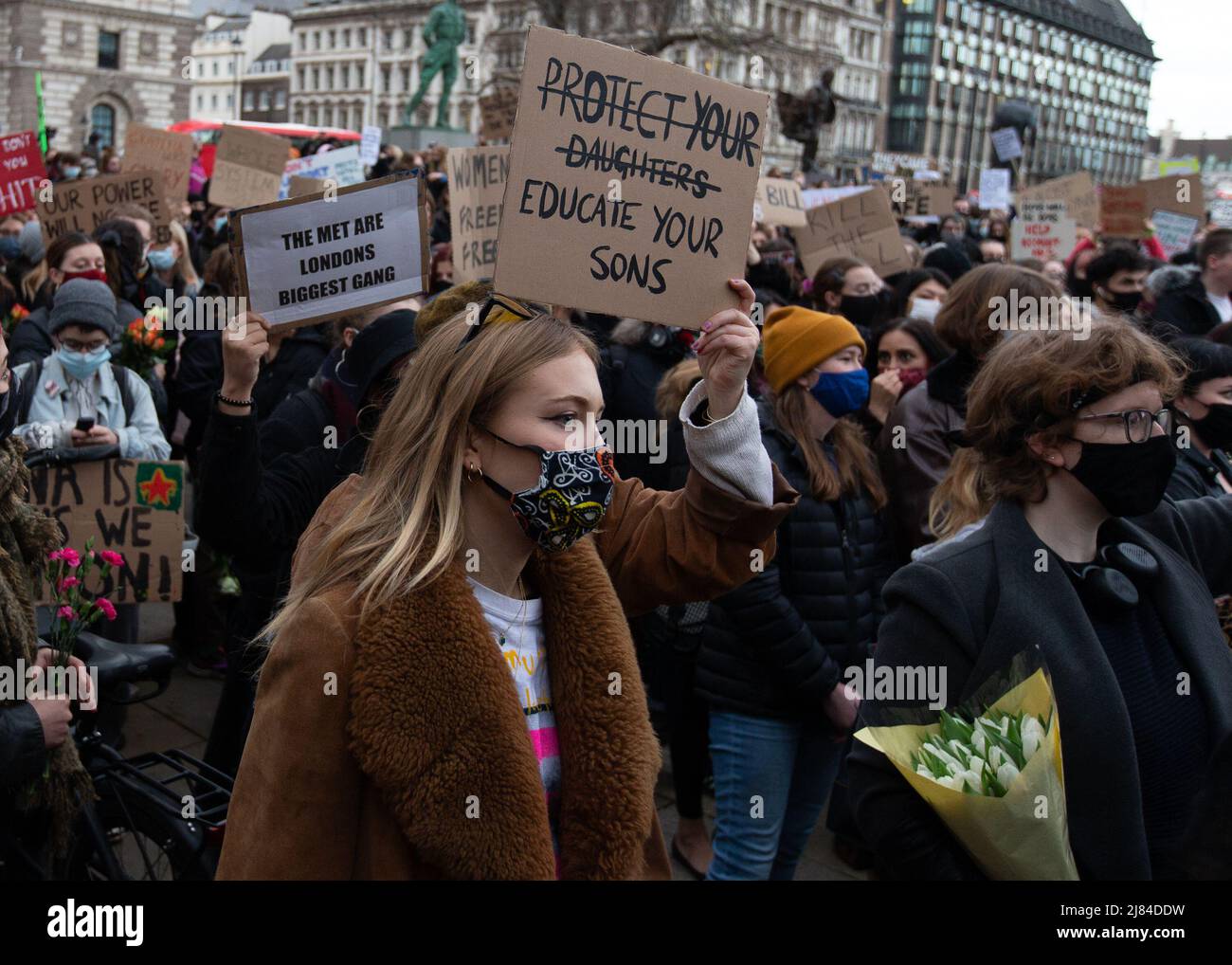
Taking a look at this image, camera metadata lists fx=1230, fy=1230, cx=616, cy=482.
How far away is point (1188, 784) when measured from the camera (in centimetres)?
213

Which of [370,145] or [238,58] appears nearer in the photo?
[370,145]

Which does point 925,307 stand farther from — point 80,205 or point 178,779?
point 80,205

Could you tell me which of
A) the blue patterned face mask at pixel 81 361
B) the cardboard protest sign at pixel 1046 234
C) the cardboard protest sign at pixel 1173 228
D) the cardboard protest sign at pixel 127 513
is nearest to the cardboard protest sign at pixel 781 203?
the cardboard protest sign at pixel 1046 234

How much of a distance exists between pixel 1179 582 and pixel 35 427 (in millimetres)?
3596

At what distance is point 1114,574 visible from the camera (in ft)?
7.22

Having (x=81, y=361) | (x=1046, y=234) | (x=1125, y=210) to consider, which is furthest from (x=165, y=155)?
(x=1125, y=210)

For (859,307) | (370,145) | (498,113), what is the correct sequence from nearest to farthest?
(859,307) < (498,113) < (370,145)

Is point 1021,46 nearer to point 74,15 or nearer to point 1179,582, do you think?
point 74,15

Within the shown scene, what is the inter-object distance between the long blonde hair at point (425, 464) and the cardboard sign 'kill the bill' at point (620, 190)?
28cm

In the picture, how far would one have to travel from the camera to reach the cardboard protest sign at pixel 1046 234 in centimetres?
1020

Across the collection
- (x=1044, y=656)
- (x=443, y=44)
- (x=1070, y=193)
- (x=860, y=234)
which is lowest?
(x=1044, y=656)

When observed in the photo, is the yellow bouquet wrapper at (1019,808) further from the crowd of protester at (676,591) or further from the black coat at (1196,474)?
the black coat at (1196,474)

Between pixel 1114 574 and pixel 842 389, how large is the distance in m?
1.51
